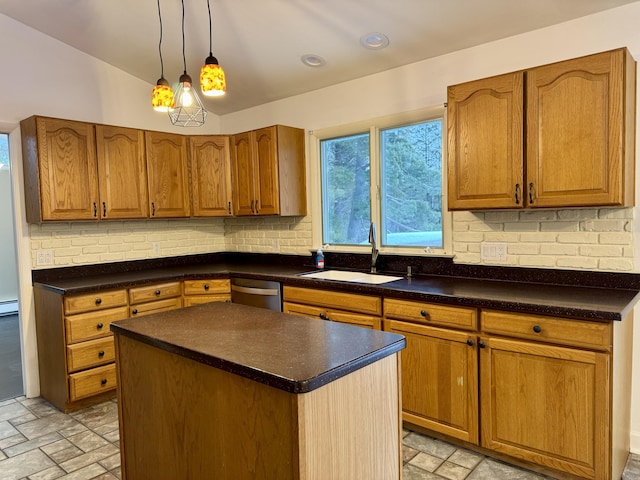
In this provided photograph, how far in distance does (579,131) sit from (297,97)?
Result: 8.01 ft

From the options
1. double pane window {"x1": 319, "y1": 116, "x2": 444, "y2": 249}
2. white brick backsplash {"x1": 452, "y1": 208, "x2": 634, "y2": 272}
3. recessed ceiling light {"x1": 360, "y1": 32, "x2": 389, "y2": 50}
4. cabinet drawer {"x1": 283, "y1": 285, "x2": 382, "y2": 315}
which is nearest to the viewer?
white brick backsplash {"x1": 452, "y1": 208, "x2": 634, "y2": 272}

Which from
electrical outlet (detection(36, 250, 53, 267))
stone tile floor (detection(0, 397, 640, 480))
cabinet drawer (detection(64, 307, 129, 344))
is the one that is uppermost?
electrical outlet (detection(36, 250, 53, 267))

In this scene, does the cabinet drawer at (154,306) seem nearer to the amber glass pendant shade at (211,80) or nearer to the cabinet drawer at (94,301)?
the cabinet drawer at (94,301)

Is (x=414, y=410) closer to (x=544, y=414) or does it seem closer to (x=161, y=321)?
(x=544, y=414)

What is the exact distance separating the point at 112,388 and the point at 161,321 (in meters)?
1.77

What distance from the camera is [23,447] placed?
2.70 meters

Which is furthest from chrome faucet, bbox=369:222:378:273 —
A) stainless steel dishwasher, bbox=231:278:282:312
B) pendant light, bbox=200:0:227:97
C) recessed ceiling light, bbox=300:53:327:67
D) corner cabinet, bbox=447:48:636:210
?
pendant light, bbox=200:0:227:97

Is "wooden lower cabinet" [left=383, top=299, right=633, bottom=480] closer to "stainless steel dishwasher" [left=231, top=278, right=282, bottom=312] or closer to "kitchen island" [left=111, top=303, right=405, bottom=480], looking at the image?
"kitchen island" [left=111, top=303, right=405, bottom=480]

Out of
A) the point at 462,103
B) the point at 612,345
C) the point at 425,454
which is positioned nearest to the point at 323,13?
the point at 462,103

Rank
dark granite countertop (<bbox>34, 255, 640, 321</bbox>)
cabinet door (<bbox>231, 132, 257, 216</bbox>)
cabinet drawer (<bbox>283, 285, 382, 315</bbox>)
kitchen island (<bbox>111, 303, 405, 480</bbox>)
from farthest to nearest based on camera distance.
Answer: cabinet door (<bbox>231, 132, 257, 216</bbox>) → cabinet drawer (<bbox>283, 285, 382, 315</bbox>) → dark granite countertop (<bbox>34, 255, 640, 321</bbox>) → kitchen island (<bbox>111, 303, 405, 480</bbox>)

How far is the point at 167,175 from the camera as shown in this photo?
3.97 metres

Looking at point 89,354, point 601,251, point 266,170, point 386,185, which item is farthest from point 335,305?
point 89,354

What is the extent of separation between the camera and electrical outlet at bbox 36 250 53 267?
3.45 m

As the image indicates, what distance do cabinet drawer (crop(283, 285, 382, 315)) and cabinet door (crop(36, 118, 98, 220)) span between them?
66.0 inches
